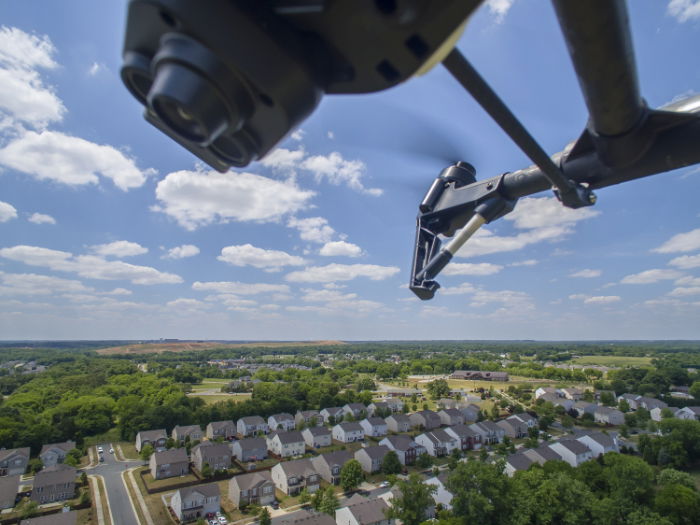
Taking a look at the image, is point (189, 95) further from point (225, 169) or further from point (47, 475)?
point (47, 475)

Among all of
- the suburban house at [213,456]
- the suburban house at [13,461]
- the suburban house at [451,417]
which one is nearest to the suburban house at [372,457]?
the suburban house at [213,456]

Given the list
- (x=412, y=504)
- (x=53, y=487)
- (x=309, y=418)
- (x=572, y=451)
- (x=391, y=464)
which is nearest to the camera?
(x=412, y=504)

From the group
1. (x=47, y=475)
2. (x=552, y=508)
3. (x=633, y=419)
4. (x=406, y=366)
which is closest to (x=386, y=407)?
(x=633, y=419)

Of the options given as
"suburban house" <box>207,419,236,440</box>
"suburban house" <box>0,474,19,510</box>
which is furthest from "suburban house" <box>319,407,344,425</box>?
"suburban house" <box>0,474,19,510</box>

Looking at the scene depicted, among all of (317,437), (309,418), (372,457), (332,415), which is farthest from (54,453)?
(372,457)

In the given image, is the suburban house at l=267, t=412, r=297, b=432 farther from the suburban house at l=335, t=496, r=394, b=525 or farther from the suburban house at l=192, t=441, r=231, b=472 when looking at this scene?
the suburban house at l=335, t=496, r=394, b=525

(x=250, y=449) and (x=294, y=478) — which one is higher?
(x=250, y=449)

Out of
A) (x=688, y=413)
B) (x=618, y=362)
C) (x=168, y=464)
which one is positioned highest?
(x=618, y=362)

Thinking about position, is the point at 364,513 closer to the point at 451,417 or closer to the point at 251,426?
the point at 251,426
